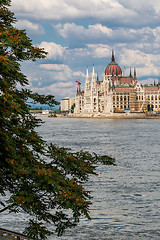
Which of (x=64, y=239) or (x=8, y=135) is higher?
(x=8, y=135)

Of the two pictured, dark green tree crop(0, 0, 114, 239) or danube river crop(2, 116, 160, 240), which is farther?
danube river crop(2, 116, 160, 240)

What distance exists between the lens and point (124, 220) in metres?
18.1

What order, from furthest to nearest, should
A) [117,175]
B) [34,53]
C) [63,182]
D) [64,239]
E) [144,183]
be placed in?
[117,175] < [144,183] < [64,239] < [34,53] < [63,182]

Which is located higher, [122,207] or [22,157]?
[22,157]

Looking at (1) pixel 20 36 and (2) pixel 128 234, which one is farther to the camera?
(2) pixel 128 234

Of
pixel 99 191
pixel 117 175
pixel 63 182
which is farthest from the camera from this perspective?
pixel 117 175

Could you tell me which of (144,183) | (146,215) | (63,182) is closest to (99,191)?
(144,183)

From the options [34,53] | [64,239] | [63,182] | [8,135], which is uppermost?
[34,53]

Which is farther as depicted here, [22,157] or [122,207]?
[122,207]

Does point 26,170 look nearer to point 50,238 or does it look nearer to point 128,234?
point 50,238

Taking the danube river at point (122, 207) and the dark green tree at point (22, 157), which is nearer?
the dark green tree at point (22, 157)

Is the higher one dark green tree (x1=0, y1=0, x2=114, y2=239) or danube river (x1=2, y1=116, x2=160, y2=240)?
dark green tree (x1=0, y1=0, x2=114, y2=239)

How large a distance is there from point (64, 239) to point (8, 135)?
8211 millimetres

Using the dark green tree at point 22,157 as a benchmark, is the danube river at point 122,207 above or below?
below
